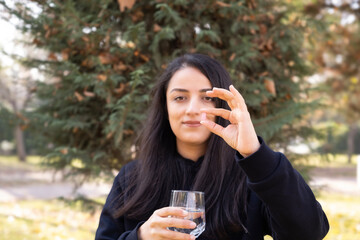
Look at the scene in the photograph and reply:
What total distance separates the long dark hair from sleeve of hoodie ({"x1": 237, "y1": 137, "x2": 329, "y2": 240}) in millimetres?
376

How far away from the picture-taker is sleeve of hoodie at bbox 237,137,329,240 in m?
1.49

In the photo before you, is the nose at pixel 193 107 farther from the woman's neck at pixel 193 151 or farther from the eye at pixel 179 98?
the woman's neck at pixel 193 151

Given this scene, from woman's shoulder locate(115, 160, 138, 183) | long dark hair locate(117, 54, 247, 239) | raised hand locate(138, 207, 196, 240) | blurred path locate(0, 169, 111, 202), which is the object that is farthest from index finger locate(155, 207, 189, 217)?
blurred path locate(0, 169, 111, 202)

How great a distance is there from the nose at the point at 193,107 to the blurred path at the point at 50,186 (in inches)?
229

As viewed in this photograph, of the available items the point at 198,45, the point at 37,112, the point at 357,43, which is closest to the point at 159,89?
the point at 198,45

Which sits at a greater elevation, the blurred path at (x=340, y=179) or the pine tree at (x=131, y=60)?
the pine tree at (x=131, y=60)

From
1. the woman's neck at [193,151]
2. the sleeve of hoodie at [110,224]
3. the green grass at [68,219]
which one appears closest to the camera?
the sleeve of hoodie at [110,224]

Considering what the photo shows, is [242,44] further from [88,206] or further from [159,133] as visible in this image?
[88,206]

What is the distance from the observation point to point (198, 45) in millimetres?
3074

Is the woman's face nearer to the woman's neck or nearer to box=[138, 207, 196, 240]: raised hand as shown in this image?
the woman's neck

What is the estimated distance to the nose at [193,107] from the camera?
198cm

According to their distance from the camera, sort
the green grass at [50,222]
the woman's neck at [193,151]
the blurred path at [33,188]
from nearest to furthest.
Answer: the woman's neck at [193,151], the green grass at [50,222], the blurred path at [33,188]

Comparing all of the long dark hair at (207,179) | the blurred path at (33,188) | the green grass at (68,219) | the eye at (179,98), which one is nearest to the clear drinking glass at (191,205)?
the long dark hair at (207,179)

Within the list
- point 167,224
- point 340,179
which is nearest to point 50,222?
point 167,224
